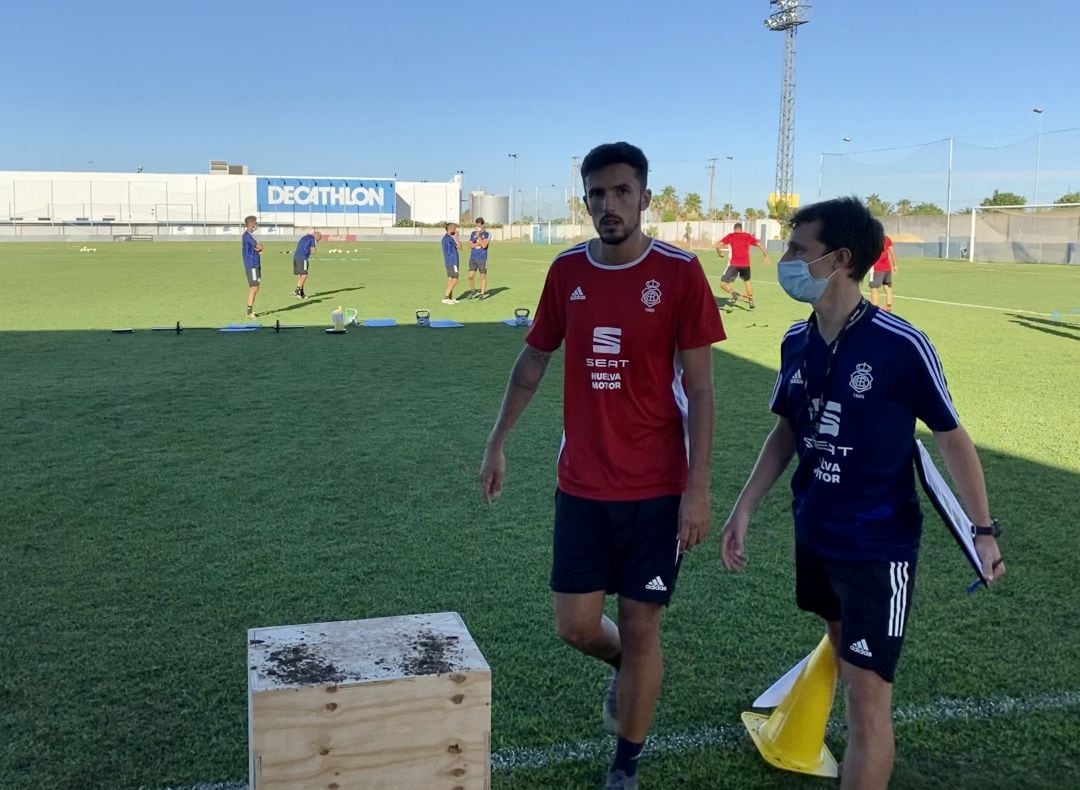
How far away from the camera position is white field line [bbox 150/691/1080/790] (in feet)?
11.7

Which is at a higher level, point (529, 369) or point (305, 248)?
point (305, 248)

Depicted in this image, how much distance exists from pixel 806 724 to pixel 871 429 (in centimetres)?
125

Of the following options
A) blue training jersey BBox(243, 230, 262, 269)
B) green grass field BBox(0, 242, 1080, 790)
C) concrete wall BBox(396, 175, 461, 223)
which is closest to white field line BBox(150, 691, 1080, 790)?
green grass field BBox(0, 242, 1080, 790)

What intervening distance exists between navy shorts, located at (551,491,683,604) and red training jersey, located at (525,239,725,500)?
5cm

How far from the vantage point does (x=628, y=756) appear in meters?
3.33

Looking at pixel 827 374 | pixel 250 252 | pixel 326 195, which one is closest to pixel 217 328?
pixel 250 252

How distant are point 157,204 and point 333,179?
17278 millimetres

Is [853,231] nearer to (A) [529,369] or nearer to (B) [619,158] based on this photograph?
(B) [619,158]

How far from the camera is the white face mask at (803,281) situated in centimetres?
296

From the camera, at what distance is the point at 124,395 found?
10906 mm

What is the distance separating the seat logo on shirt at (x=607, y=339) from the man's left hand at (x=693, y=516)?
52 centimetres

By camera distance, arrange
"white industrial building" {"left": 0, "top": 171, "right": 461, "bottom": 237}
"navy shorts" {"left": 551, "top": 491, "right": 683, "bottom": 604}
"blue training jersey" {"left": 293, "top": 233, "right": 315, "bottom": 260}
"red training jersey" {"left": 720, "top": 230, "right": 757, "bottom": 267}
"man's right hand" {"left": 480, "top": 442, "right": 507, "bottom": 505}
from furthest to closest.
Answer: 1. "white industrial building" {"left": 0, "top": 171, "right": 461, "bottom": 237}
2. "blue training jersey" {"left": 293, "top": 233, "right": 315, "bottom": 260}
3. "red training jersey" {"left": 720, "top": 230, "right": 757, "bottom": 267}
4. "man's right hand" {"left": 480, "top": 442, "right": 507, "bottom": 505}
5. "navy shorts" {"left": 551, "top": 491, "right": 683, "bottom": 604}

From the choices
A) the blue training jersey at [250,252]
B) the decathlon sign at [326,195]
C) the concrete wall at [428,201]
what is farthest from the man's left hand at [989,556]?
the concrete wall at [428,201]

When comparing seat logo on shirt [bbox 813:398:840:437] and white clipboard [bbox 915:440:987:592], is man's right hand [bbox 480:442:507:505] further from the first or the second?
white clipboard [bbox 915:440:987:592]
